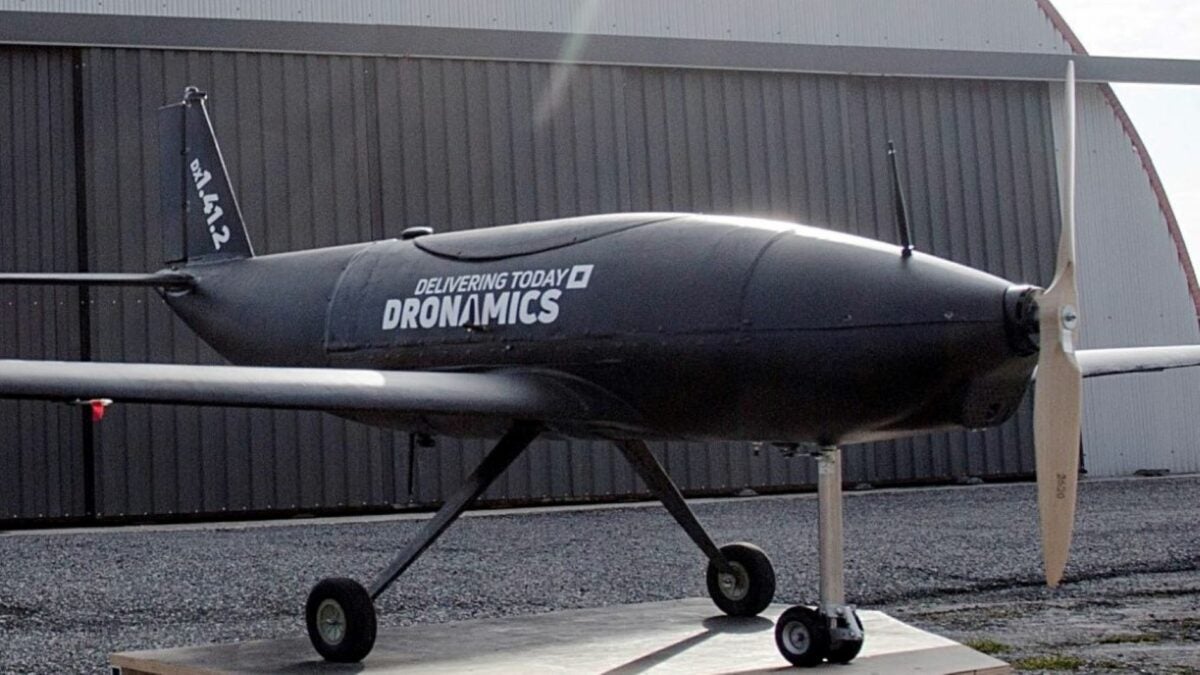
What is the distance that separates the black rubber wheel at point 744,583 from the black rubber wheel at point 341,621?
2040 mm

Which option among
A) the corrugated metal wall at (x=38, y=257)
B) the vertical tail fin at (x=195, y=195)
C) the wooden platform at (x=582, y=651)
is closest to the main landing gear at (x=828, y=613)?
the wooden platform at (x=582, y=651)

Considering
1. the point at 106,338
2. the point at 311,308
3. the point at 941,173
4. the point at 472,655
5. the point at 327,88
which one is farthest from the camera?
the point at 941,173

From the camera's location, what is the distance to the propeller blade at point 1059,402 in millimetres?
5473

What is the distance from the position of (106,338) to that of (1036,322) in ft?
45.1

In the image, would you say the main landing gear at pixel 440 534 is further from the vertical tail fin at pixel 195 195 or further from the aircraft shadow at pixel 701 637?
the vertical tail fin at pixel 195 195

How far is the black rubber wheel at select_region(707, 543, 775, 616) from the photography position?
7.69 m

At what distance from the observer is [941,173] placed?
21.1 metres

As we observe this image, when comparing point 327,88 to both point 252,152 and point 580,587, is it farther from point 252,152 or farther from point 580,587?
point 580,587

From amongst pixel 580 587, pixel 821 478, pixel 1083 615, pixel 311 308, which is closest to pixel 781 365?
pixel 821 478

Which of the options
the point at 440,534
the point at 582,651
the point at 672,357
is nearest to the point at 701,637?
the point at 582,651

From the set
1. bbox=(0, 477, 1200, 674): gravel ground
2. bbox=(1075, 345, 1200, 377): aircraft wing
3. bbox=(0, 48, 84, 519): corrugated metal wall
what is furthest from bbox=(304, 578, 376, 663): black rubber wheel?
bbox=(0, 48, 84, 519): corrugated metal wall

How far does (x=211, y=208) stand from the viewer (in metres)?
9.20

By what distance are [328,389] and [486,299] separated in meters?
1.11

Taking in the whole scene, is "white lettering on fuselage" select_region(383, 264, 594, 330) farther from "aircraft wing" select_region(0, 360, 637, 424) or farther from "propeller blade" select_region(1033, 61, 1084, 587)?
"propeller blade" select_region(1033, 61, 1084, 587)
